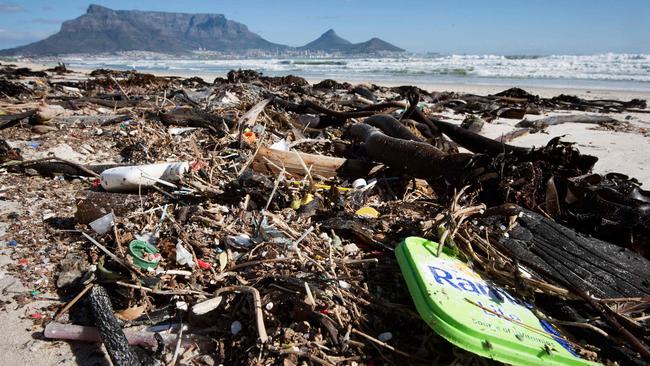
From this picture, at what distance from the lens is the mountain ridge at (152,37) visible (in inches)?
3713

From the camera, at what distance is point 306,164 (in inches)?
114

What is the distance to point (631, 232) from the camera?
6.42 feet

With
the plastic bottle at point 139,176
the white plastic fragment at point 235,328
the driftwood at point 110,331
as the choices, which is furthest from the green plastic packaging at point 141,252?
the plastic bottle at point 139,176

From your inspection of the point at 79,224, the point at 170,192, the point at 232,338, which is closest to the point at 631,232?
the point at 232,338

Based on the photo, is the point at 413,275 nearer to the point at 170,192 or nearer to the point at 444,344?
the point at 444,344

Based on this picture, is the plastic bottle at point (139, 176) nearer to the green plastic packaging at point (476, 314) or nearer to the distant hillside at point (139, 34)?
the green plastic packaging at point (476, 314)

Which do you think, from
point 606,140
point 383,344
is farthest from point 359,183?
point 606,140

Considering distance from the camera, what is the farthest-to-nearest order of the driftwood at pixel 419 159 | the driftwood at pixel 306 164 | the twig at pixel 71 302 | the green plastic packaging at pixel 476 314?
1. the driftwood at pixel 306 164
2. the driftwood at pixel 419 159
3. the twig at pixel 71 302
4. the green plastic packaging at pixel 476 314

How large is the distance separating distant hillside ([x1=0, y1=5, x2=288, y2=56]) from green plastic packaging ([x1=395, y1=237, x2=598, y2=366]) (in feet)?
307

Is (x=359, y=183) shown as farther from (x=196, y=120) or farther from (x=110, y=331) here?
(x=196, y=120)

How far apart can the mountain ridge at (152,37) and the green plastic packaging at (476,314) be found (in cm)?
8737

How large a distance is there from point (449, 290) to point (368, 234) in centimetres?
66

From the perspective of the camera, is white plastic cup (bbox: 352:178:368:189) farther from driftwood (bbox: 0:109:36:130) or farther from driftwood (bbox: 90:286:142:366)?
driftwood (bbox: 0:109:36:130)

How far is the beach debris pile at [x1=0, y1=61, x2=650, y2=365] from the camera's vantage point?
1.45m
